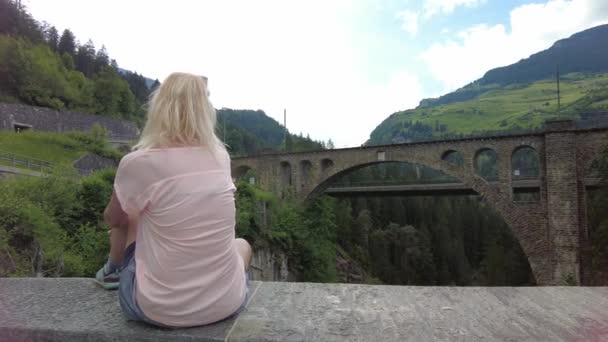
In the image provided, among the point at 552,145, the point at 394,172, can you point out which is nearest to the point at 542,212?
the point at 552,145

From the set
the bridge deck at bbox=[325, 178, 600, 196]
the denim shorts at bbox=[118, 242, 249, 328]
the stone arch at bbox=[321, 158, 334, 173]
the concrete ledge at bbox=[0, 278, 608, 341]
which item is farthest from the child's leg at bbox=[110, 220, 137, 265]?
the stone arch at bbox=[321, 158, 334, 173]

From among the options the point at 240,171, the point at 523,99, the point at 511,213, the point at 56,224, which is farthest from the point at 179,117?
the point at 523,99

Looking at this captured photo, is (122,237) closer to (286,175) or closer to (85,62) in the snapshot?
(286,175)

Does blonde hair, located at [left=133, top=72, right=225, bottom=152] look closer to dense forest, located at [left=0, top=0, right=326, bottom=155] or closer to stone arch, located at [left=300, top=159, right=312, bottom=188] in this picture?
dense forest, located at [left=0, top=0, right=326, bottom=155]

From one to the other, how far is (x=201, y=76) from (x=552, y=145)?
1886 centimetres

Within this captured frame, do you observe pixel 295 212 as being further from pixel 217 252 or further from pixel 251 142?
pixel 251 142

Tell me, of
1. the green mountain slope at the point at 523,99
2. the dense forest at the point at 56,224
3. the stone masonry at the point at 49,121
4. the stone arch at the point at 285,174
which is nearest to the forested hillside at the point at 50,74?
the stone masonry at the point at 49,121

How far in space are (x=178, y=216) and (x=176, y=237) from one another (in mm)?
87

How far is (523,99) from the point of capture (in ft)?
401

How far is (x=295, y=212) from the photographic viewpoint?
2625 cm

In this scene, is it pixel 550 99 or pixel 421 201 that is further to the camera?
pixel 550 99

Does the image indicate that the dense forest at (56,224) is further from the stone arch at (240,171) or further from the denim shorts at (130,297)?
the stone arch at (240,171)

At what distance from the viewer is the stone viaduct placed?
16.8m

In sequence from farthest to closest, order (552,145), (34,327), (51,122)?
(51,122), (552,145), (34,327)
